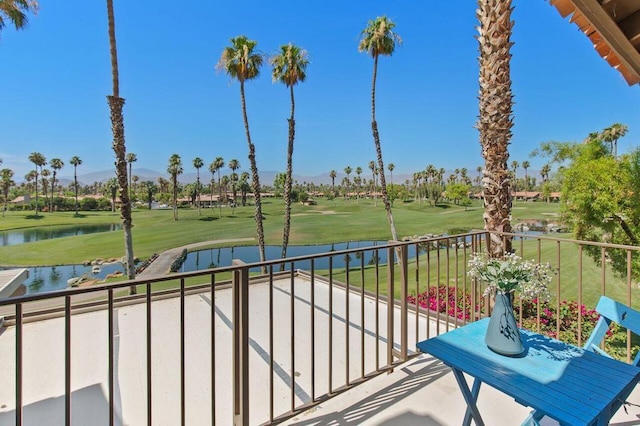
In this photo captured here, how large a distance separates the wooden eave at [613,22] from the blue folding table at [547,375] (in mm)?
1814

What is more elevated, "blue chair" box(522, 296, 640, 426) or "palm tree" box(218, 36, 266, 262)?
"palm tree" box(218, 36, 266, 262)

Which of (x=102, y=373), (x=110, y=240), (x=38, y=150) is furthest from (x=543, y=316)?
(x=38, y=150)

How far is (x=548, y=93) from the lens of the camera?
1792 cm

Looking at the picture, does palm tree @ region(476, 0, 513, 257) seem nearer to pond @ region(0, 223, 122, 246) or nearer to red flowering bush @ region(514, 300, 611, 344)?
red flowering bush @ region(514, 300, 611, 344)

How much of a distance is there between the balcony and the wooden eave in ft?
4.37

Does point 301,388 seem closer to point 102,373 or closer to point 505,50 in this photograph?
point 102,373

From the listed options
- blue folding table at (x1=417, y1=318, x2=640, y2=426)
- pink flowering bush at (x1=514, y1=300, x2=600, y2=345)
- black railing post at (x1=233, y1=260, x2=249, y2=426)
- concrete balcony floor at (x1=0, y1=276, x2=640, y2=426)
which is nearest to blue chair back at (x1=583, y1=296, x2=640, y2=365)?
blue folding table at (x1=417, y1=318, x2=640, y2=426)

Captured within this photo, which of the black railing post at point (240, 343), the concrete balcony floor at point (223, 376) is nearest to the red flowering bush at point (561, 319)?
the concrete balcony floor at point (223, 376)

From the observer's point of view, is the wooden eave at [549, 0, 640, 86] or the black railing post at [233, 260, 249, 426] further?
the wooden eave at [549, 0, 640, 86]

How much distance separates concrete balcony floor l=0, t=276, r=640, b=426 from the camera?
1.87 metres

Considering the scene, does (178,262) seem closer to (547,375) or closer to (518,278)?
(518,278)

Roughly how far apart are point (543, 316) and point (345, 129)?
30.4 m

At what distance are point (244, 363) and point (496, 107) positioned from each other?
11.5 ft

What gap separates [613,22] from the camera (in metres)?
1.69
